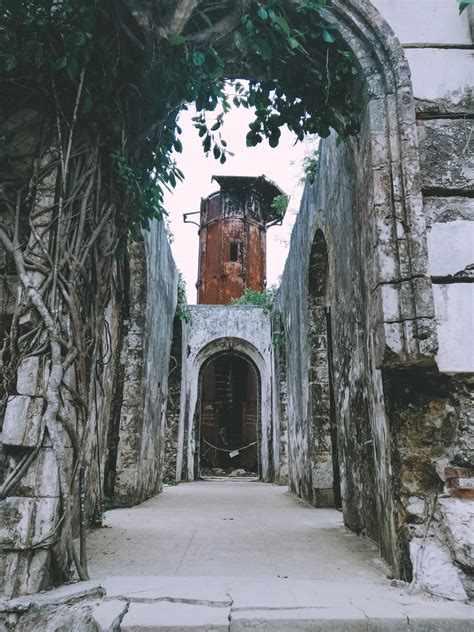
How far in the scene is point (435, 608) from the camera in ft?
6.29

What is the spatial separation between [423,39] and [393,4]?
11.9 inches

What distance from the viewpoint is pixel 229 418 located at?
17906 mm

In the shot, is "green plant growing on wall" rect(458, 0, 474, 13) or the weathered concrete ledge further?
"green plant growing on wall" rect(458, 0, 474, 13)

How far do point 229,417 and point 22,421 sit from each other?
16049 mm

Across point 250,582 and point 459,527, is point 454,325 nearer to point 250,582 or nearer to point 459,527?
point 459,527

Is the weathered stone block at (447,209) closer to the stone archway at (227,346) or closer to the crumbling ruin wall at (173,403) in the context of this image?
the crumbling ruin wall at (173,403)

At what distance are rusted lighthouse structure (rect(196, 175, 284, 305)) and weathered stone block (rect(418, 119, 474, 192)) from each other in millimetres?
15441

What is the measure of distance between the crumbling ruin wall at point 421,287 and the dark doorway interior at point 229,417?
1437 cm

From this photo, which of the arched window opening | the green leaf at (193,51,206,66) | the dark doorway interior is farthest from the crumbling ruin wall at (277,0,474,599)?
the dark doorway interior

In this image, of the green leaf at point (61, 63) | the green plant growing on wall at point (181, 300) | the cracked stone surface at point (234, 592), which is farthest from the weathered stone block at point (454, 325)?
the green plant growing on wall at point (181, 300)

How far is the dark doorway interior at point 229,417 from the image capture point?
677 inches

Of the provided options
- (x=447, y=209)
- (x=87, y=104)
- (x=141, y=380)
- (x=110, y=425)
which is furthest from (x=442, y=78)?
(x=110, y=425)

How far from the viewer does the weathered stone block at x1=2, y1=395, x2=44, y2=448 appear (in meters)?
2.18

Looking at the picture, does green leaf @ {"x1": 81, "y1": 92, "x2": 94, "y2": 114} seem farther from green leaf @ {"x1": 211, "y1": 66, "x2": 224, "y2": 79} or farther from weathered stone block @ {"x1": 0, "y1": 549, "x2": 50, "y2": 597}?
weathered stone block @ {"x1": 0, "y1": 549, "x2": 50, "y2": 597}
